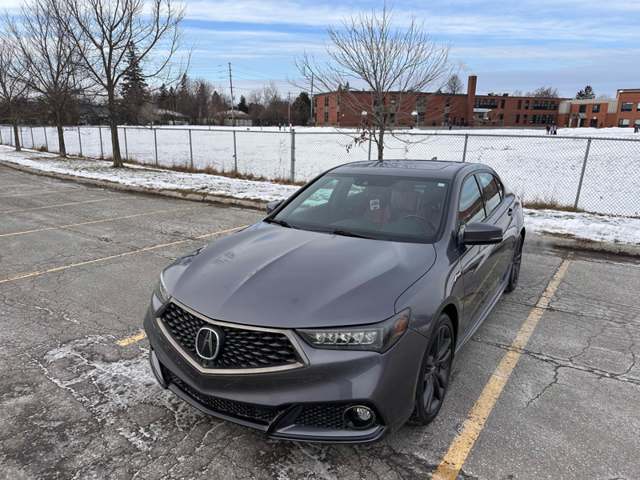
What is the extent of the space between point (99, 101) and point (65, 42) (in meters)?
3.86

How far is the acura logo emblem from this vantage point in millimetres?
2316

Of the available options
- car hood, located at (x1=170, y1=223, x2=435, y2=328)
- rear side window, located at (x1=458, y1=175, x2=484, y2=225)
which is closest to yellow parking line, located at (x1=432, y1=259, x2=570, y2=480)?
car hood, located at (x1=170, y1=223, x2=435, y2=328)

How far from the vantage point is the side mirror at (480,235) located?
10.3 feet

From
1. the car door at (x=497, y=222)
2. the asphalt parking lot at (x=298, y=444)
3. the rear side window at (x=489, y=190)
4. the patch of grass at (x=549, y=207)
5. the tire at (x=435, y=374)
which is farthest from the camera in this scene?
the patch of grass at (x=549, y=207)

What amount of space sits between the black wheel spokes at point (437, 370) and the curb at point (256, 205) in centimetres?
525

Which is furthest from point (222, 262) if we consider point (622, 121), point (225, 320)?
point (622, 121)

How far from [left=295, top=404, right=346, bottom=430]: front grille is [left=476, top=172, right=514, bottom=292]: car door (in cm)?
211

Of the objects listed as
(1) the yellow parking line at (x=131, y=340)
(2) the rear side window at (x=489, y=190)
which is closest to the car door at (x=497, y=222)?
(2) the rear side window at (x=489, y=190)

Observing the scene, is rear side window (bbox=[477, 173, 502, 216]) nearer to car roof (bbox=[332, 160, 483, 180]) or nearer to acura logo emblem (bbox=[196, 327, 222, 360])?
car roof (bbox=[332, 160, 483, 180])

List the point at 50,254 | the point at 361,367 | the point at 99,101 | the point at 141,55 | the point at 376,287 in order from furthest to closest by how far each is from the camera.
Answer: the point at 99,101 < the point at 141,55 < the point at 50,254 < the point at 376,287 < the point at 361,367

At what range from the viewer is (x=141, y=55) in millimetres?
16656

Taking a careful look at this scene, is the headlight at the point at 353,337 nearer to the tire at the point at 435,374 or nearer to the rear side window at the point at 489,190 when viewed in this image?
the tire at the point at 435,374

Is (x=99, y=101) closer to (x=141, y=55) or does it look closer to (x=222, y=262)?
(x=141, y=55)

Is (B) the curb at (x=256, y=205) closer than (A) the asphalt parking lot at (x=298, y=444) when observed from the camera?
No
